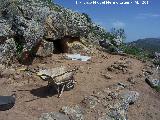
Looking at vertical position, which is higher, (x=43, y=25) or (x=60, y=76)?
(x=43, y=25)

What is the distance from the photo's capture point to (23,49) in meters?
18.3

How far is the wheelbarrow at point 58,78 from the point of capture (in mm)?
14594

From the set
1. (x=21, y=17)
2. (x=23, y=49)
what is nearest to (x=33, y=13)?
(x=21, y=17)

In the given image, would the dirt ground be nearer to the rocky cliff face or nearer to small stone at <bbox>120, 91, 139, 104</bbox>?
small stone at <bbox>120, 91, 139, 104</bbox>

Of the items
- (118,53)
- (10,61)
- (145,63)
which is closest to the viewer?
(10,61)

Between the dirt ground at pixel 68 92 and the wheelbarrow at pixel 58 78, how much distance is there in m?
0.31

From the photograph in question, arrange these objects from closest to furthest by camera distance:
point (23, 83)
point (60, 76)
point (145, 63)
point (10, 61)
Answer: point (60, 76) < point (23, 83) < point (10, 61) < point (145, 63)

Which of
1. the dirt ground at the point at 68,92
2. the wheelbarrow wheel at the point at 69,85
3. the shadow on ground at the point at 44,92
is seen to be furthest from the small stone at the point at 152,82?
the shadow on ground at the point at 44,92

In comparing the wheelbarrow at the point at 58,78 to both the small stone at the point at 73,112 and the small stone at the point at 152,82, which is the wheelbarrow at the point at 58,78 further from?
the small stone at the point at 152,82

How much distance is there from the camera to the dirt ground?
13.8 metres

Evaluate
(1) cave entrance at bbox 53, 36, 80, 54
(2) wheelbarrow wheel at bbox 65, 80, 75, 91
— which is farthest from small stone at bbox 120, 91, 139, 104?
(1) cave entrance at bbox 53, 36, 80, 54

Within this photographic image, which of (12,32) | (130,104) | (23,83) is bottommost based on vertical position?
(130,104)

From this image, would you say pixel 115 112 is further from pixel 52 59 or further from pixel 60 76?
pixel 52 59

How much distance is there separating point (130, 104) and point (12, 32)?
23.1ft
